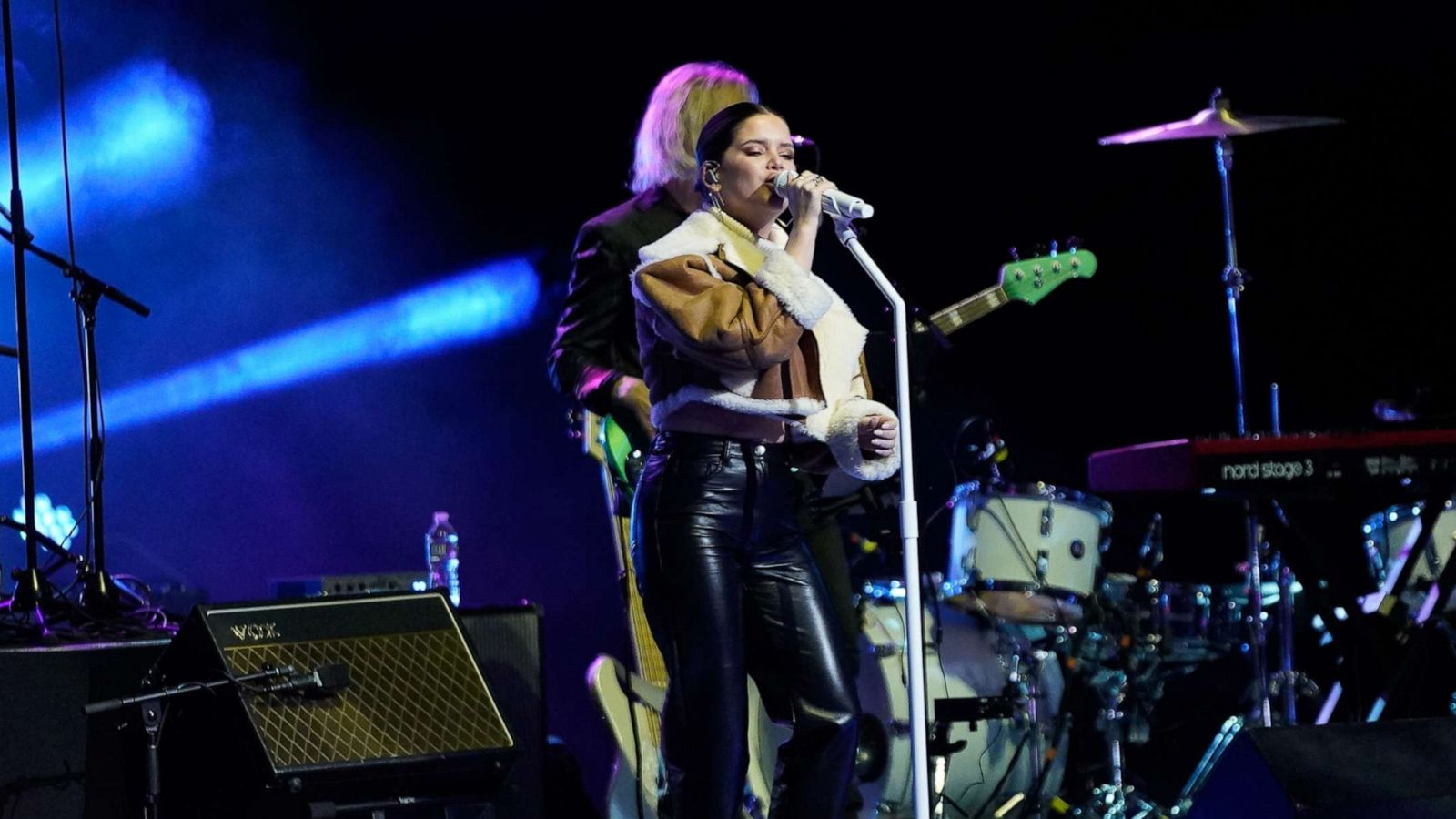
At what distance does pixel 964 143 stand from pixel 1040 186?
363 millimetres

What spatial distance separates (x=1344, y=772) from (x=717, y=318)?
1.61m

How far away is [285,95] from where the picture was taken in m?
6.68

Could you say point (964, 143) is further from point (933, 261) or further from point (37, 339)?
point (37, 339)

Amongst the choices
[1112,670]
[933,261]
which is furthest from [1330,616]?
[933,261]

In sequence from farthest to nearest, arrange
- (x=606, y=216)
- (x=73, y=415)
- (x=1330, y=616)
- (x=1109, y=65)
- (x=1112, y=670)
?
(x=73, y=415) < (x=1109, y=65) < (x=1112, y=670) < (x=1330, y=616) < (x=606, y=216)

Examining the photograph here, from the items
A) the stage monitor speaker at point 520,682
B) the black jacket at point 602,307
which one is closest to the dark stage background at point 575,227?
the stage monitor speaker at point 520,682

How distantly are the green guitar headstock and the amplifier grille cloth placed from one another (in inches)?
78.9

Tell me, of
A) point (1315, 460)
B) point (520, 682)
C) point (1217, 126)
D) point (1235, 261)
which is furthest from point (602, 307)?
point (1235, 261)

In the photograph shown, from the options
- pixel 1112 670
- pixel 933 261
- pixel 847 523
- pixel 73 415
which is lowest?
pixel 1112 670

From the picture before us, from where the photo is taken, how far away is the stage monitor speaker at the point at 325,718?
3088 mm

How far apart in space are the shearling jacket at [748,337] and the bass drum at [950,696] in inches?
78.2

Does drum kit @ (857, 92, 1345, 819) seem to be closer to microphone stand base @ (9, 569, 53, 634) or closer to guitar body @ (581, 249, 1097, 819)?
guitar body @ (581, 249, 1097, 819)

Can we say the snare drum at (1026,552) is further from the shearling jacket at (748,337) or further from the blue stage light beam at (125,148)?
the blue stage light beam at (125,148)

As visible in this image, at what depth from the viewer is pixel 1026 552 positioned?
5168mm
